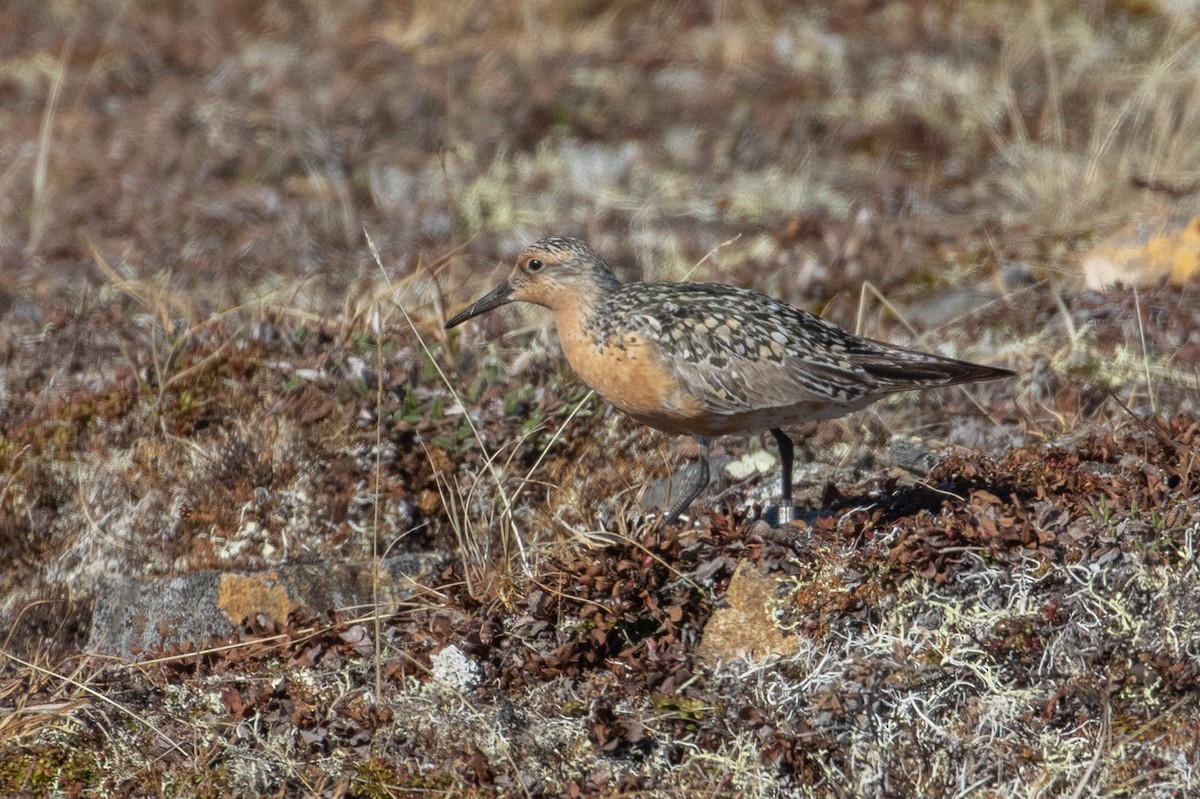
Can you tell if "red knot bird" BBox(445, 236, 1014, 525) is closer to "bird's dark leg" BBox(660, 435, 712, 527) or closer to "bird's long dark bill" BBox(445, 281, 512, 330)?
"bird's dark leg" BBox(660, 435, 712, 527)

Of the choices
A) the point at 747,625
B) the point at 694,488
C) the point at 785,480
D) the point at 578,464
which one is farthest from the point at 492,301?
the point at 747,625

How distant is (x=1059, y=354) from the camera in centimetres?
846

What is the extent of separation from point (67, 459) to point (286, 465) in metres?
1.20

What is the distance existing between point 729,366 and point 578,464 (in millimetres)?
1482

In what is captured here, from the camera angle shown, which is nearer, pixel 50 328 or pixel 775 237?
pixel 50 328

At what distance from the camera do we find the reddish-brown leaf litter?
550cm

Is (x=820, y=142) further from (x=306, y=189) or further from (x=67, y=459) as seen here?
(x=67, y=459)

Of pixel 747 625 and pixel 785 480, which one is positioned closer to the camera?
pixel 747 625

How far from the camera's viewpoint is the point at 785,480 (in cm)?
664

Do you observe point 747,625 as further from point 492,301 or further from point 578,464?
point 492,301

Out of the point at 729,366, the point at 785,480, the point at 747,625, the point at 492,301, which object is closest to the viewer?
the point at 747,625

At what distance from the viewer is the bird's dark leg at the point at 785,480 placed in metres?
6.57

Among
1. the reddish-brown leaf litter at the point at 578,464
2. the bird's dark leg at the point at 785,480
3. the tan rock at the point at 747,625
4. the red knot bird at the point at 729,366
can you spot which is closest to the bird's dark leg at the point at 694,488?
the red knot bird at the point at 729,366

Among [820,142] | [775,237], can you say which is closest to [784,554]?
[775,237]
